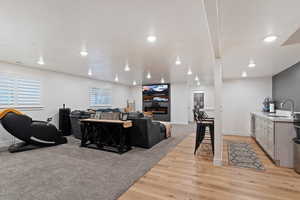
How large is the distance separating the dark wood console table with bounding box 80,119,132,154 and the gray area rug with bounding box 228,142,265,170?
100 inches

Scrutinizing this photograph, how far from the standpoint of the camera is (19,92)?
15.2ft

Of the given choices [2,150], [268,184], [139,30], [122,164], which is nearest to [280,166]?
[268,184]

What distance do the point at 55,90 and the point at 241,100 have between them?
295 inches

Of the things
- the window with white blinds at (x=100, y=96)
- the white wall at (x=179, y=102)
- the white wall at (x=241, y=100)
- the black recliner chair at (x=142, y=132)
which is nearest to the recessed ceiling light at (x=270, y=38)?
the black recliner chair at (x=142, y=132)

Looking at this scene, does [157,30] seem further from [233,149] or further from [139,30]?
[233,149]

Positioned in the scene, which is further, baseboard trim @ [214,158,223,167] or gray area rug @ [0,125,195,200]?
baseboard trim @ [214,158,223,167]

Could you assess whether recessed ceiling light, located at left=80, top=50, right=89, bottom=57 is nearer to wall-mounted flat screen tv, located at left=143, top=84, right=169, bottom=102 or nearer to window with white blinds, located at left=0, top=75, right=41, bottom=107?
window with white blinds, located at left=0, top=75, right=41, bottom=107

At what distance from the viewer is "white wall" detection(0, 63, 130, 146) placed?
4576mm

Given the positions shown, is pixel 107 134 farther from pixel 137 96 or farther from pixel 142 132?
pixel 137 96

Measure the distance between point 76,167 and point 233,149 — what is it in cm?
397

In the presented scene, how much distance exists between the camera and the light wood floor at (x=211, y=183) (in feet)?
6.67

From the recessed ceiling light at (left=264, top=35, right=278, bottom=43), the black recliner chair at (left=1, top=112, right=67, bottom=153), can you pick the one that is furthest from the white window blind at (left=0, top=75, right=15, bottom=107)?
the recessed ceiling light at (left=264, top=35, right=278, bottom=43)

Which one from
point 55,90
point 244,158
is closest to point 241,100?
point 244,158

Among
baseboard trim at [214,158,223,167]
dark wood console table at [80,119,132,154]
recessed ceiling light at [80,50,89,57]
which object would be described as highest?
recessed ceiling light at [80,50,89,57]
